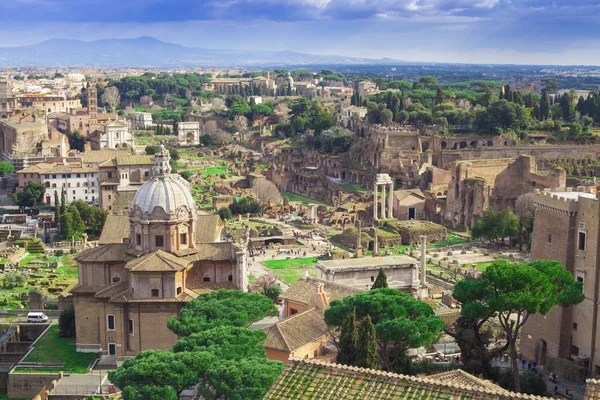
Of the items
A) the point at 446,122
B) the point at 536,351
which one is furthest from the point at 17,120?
the point at 536,351

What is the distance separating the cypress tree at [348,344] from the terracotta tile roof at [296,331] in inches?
149

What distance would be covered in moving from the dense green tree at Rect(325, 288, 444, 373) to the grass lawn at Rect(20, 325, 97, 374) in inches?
476

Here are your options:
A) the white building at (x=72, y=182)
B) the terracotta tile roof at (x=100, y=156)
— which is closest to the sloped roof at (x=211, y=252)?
the white building at (x=72, y=182)

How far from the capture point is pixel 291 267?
196ft

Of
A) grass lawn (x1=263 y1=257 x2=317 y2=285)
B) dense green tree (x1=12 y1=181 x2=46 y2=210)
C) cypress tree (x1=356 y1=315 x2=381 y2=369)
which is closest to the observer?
cypress tree (x1=356 y1=315 x2=381 y2=369)

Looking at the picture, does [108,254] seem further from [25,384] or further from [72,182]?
[72,182]

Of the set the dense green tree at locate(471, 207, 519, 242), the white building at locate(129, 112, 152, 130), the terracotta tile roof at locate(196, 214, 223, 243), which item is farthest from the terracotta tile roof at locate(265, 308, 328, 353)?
the white building at locate(129, 112, 152, 130)

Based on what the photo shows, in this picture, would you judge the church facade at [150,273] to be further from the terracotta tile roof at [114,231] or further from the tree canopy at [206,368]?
the tree canopy at [206,368]

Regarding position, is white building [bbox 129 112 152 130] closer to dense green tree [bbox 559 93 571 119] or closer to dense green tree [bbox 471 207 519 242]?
dense green tree [bbox 559 93 571 119]

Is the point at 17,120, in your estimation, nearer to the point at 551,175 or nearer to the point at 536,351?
the point at 551,175

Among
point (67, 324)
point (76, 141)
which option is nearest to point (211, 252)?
point (67, 324)

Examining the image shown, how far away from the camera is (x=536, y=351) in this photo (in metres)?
34.2

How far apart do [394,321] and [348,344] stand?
2286 millimetres

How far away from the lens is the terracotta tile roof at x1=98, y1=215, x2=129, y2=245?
134ft
